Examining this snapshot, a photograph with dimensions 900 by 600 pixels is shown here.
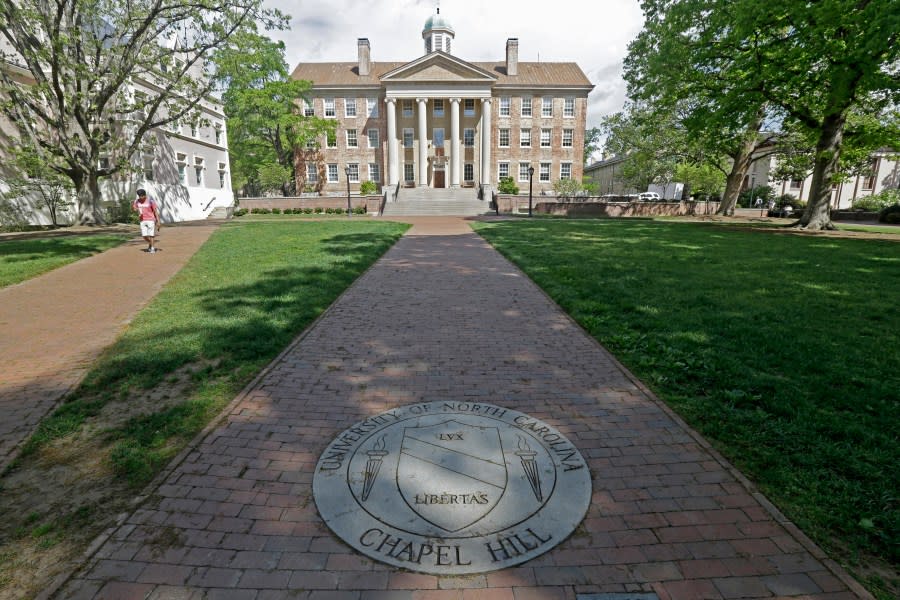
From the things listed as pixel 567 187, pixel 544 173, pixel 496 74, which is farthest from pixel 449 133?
pixel 567 187

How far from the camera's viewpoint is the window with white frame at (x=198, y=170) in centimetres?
3169

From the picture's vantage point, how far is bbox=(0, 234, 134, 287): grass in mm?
9812

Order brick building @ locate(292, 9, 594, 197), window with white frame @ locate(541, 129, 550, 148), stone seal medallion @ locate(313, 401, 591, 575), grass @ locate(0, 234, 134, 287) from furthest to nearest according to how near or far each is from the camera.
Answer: window with white frame @ locate(541, 129, 550, 148), brick building @ locate(292, 9, 594, 197), grass @ locate(0, 234, 134, 287), stone seal medallion @ locate(313, 401, 591, 575)

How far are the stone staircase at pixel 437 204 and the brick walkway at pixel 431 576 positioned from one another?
93.0ft

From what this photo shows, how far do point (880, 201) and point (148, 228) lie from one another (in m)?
47.2

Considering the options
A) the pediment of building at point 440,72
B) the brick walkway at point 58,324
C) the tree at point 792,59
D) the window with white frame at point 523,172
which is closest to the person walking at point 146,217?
the brick walkway at point 58,324

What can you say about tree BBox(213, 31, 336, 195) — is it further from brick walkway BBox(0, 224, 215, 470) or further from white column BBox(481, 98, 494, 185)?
brick walkway BBox(0, 224, 215, 470)

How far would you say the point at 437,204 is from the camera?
120ft

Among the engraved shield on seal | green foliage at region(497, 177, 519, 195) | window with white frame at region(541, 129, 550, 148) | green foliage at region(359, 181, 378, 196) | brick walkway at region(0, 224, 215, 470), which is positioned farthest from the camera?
window with white frame at region(541, 129, 550, 148)

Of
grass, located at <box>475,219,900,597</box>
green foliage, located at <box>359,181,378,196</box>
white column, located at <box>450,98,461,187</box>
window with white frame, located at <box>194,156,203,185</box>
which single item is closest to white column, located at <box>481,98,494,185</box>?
white column, located at <box>450,98,461,187</box>

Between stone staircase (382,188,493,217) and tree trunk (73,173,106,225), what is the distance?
16.7m

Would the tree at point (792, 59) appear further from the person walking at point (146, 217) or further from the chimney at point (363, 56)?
the chimney at point (363, 56)

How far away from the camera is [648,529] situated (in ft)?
8.16

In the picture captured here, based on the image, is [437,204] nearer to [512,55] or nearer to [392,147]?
[392,147]
